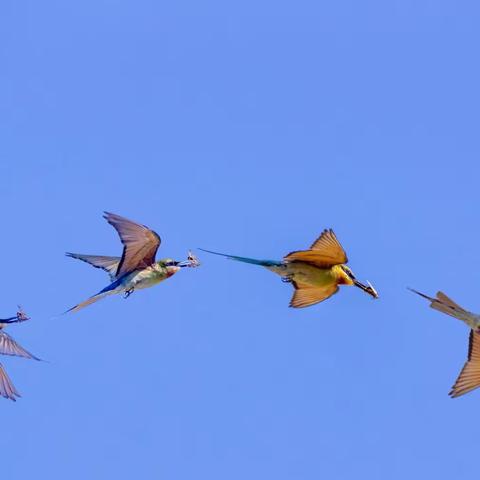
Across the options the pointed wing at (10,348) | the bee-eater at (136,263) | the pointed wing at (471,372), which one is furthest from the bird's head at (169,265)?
the pointed wing at (471,372)

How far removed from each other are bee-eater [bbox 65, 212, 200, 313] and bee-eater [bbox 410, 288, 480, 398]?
8.61 ft

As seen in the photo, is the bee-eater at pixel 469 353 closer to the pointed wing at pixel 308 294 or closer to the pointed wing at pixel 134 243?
the pointed wing at pixel 308 294

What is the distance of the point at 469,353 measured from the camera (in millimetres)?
11977

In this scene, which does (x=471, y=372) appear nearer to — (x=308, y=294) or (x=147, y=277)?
(x=308, y=294)

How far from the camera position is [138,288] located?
39.7ft

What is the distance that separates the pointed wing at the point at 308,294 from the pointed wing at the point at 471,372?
1429 mm

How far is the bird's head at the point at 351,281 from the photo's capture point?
11.9 metres

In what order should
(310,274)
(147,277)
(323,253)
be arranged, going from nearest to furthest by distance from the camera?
(323,253) → (310,274) → (147,277)

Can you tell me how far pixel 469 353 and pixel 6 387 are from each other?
456 cm

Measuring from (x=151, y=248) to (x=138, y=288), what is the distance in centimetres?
46

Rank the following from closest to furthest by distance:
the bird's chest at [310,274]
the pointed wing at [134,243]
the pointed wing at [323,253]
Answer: the pointed wing at [323,253] → the pointed wing at [134,243] → the bird's chest at [310,274]

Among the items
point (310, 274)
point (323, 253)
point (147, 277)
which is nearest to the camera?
point (323, 253)

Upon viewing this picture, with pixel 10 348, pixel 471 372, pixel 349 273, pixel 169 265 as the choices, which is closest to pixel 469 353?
pixel 471 372

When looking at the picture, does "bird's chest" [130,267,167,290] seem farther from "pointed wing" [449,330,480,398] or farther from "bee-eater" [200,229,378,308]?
"pointed wing" [449,330,480,398]
